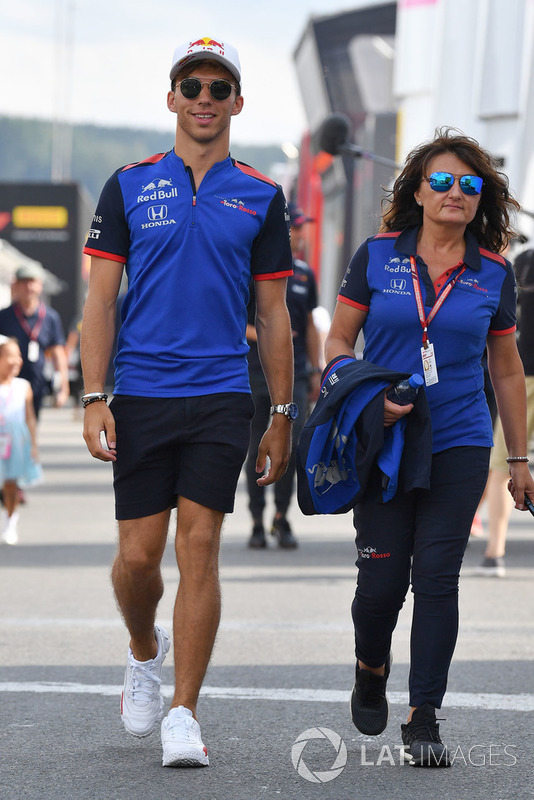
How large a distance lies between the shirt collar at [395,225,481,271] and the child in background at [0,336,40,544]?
6.39 metres

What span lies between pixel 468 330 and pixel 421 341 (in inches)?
6.0

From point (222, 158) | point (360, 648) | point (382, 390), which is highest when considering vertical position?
point (222, 158)

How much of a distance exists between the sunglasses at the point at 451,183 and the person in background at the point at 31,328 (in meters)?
8.90

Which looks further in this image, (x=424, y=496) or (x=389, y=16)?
(x=389, y=16)

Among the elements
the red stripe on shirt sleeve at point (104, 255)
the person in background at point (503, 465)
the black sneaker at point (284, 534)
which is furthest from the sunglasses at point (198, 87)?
the black sneaker at point (284, 534)

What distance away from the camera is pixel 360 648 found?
195 inches

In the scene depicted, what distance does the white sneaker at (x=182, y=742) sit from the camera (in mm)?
4586

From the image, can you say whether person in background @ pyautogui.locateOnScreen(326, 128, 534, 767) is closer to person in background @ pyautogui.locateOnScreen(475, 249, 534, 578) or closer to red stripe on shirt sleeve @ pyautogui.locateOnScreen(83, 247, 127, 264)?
red stripe on shirt sleeve @ pyautogui.locateOnScreen(83, 247, 127, 264)

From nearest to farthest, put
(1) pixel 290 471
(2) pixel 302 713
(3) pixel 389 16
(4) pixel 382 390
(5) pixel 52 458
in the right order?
(4) pixel 382 390 < (2) pixel 302 713 < (1) pixel 290 471 < (5) pixel 52 458 < (3) pixel 389 16

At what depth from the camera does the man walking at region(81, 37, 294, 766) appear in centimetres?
480

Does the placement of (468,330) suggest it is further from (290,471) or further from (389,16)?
(389,16)

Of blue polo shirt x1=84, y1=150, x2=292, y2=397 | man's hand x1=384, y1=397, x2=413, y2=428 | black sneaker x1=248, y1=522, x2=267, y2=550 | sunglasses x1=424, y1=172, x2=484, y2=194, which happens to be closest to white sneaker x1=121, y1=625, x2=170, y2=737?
blue polo shirt x1=84, y1=150, x2=292, y2=397

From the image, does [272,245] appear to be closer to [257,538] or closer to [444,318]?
[444,318]

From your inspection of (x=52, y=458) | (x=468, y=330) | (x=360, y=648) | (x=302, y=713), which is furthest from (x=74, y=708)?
(x=52, y=458)
